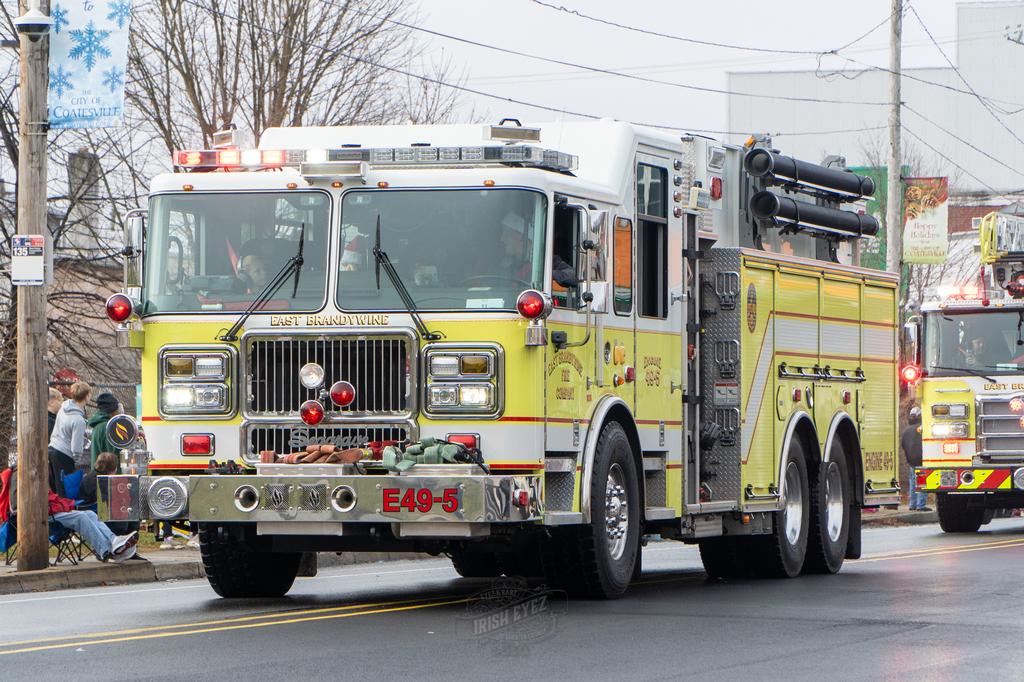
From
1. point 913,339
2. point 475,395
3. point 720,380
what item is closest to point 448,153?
point 475,395

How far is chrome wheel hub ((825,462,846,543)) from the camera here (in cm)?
1681

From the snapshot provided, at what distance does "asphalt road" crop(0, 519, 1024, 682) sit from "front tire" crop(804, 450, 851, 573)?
2.12 feet

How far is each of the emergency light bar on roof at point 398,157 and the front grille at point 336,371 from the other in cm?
117

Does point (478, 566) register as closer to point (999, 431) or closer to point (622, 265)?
point (622, 265)

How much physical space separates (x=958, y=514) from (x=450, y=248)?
13854mm

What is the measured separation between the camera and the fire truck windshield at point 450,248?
12016 mm

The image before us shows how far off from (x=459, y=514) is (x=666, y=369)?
3060mm

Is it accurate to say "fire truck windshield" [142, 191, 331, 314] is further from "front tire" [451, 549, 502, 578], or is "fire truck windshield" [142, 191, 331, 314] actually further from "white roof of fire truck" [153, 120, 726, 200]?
"front tire" [451, 549, 502, 578]

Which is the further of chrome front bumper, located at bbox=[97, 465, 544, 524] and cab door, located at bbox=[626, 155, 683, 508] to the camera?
cab door, located at bbox=[626, 155, 683, 508]

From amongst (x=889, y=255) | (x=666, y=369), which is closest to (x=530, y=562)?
(x=666, y=369)

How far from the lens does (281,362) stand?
482 inches

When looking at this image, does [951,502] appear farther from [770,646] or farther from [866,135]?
[866,135]

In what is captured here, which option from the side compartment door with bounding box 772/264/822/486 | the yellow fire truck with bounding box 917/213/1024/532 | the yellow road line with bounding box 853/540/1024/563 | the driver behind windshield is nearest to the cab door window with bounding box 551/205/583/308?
the driver behind windshield

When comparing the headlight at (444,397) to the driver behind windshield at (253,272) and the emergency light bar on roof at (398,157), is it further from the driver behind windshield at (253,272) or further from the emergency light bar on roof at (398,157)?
the emergency light bar on roof at (398,157)
